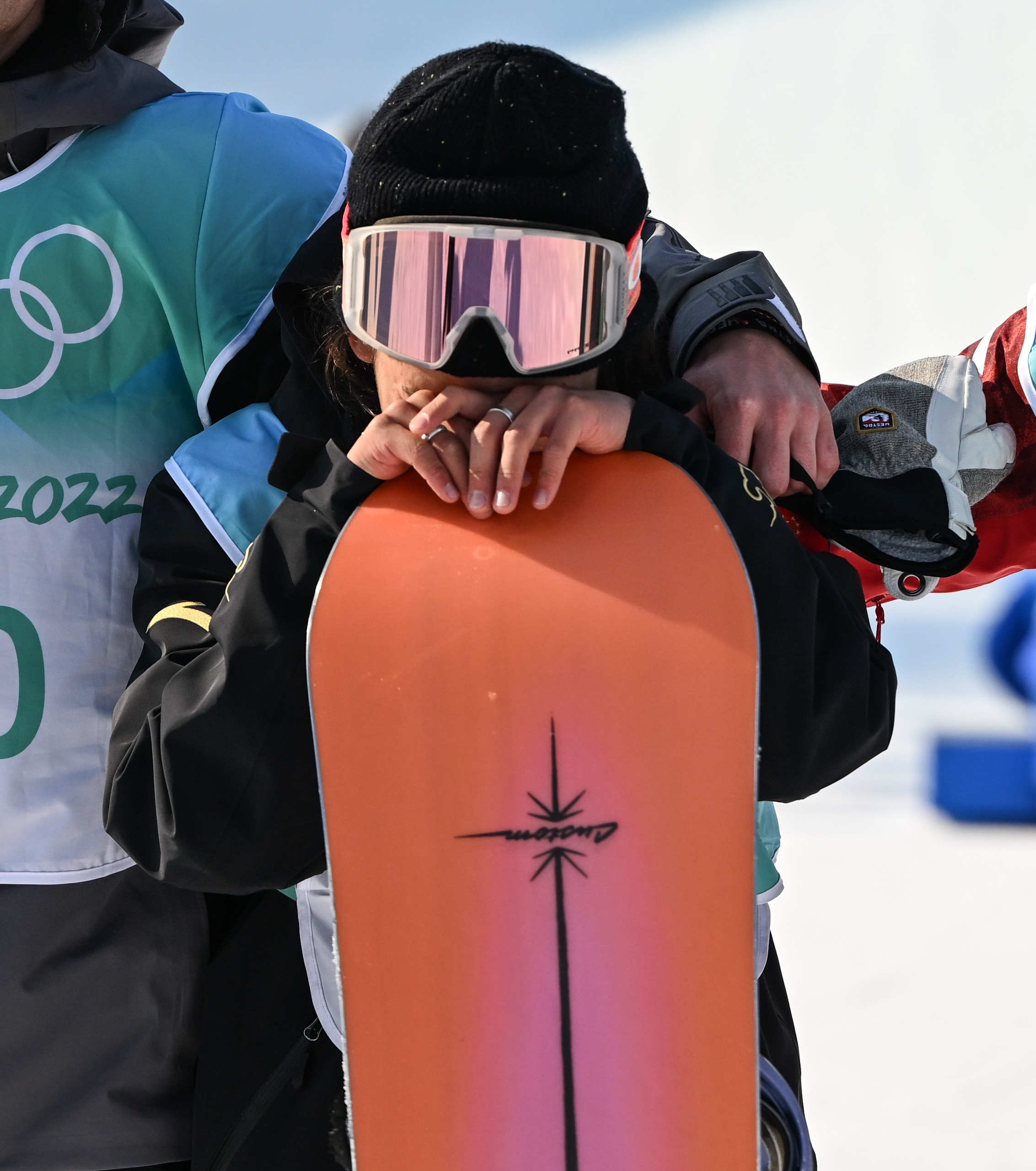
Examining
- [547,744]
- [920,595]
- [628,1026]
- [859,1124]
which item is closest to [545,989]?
[628,1026]

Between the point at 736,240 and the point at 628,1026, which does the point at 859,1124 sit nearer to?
the point at 628,1026

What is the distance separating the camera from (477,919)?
96 cm

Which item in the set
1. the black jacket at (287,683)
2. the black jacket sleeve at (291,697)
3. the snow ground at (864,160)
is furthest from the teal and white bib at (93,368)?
the snow ground at (864,160)

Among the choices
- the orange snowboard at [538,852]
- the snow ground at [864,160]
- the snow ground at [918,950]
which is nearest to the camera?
the orange snowboard at [538,852]

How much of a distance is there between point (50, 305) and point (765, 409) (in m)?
0.72

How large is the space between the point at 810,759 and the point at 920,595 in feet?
1.16

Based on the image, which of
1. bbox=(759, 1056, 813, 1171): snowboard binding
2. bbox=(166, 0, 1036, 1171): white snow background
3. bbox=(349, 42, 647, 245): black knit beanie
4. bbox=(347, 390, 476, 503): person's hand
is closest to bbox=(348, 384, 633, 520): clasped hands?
bbox=(347, 390, 476, 503): person's hand

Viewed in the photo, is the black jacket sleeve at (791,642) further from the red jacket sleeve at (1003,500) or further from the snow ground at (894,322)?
the snow ground at (894,322)

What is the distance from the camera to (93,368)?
1294mm

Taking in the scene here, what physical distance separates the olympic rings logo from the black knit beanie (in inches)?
15.4

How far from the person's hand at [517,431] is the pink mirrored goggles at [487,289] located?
0.03 metres

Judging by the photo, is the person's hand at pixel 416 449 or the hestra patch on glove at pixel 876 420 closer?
the person's hand at pixel 416 449

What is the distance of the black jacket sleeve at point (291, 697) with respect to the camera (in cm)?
97

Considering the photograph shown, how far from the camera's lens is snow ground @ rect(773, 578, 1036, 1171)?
2369 mm
